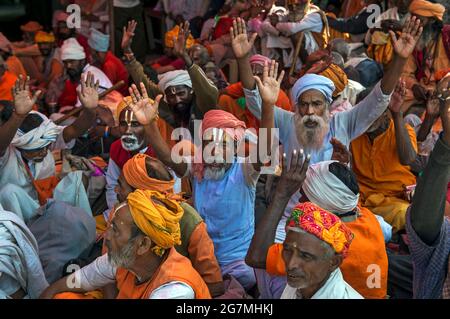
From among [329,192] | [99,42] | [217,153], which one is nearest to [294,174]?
[329,192]

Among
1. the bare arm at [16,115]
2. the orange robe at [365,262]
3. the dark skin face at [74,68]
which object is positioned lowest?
the dark skin face at [74,68]

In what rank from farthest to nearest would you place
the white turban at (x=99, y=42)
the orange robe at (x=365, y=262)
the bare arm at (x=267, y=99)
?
the white turban at (x=99, y=42) → the bare arm at (x=267, y=99) → the orange robe at (x=365, y=262)

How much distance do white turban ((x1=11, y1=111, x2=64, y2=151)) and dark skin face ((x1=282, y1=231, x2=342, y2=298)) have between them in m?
2.51

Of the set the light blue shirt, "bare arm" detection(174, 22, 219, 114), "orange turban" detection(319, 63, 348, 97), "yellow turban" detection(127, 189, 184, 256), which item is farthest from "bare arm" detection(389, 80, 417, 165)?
"yellow turban" detection(127, 189, 184, 256)

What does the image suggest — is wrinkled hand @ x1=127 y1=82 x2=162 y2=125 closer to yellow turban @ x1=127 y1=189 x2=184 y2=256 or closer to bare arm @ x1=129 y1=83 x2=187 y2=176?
bare arm @ x1=129 y1=83 x2=187 y2=176

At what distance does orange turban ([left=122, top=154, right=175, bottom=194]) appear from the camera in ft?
13.7

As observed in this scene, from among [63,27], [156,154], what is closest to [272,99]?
[156,154]

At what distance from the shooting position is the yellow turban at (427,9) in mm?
6820

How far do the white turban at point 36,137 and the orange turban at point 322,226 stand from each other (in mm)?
Answer: 2449

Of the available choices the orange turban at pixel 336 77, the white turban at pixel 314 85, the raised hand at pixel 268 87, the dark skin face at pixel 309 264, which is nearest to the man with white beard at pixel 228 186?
the raised hand at pixel 268 87

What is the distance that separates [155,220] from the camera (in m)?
3.25

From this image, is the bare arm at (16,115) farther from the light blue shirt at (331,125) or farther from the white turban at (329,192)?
the white turban at (329,192)
